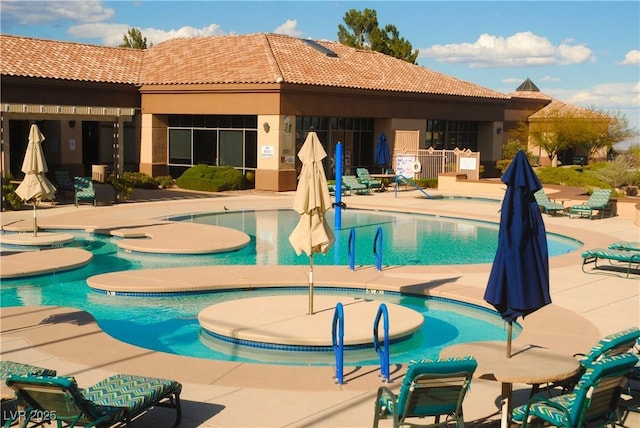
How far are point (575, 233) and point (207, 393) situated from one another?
55.5 ft

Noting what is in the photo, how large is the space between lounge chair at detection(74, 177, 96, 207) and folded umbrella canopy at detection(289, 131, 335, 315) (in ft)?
58.3

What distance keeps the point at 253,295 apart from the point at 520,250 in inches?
323

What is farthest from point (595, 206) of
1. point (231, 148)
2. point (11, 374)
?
point (11, 374)

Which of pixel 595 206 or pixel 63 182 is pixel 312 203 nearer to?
pixel 595 206

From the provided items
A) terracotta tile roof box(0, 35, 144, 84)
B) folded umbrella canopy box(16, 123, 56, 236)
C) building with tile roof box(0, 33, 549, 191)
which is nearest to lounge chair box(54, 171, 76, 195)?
building with tile roof box(0, 33, 549, 191)

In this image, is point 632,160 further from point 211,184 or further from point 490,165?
point 211,184

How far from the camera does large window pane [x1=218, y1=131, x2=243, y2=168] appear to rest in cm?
3744

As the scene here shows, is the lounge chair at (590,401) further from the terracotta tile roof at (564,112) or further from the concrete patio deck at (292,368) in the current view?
the terracotta tile roof at (564,112)

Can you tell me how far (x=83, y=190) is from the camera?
28219 mm

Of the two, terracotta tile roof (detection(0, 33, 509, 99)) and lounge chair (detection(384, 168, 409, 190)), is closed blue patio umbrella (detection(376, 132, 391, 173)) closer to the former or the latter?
lounge chair (detection(384, 168, 409, 190))

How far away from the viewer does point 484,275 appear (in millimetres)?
16891

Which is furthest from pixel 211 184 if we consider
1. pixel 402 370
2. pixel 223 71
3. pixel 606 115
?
pixel 606 115

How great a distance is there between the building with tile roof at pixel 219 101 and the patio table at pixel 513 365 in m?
24.3

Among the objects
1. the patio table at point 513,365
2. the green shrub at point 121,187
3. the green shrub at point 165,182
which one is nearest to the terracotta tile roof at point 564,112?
the green shrub at point 165,182
